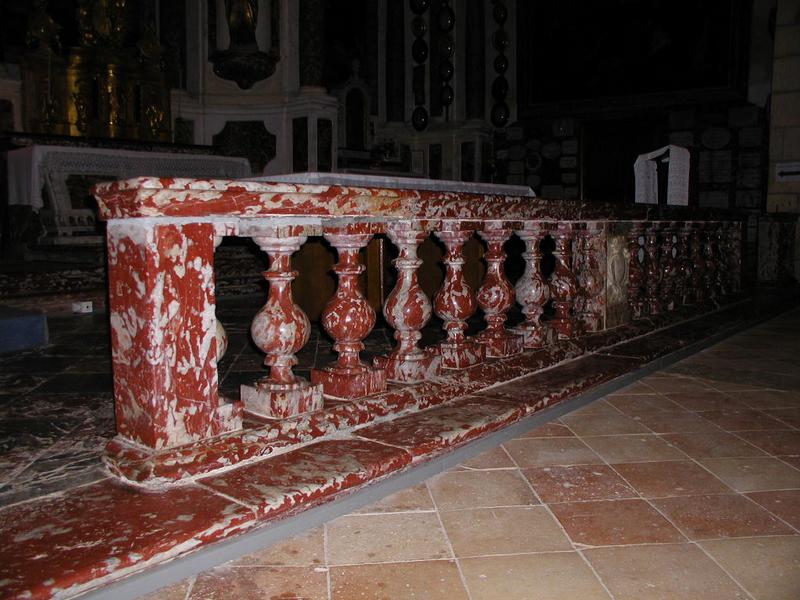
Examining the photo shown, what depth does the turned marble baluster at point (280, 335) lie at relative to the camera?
1646mm

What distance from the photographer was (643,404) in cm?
250

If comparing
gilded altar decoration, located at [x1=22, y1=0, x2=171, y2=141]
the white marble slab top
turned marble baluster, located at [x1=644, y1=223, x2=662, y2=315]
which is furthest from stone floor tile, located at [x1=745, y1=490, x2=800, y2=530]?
gilded altar decoration, located at [x1=22, y1=0, x2=171, y2=141]

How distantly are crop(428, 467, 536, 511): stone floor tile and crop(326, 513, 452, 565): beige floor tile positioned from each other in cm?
11

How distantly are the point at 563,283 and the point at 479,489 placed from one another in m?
1.39

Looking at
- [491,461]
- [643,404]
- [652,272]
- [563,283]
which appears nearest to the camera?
[491,461]

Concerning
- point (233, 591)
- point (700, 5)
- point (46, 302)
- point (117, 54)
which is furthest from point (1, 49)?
point (700, 5)

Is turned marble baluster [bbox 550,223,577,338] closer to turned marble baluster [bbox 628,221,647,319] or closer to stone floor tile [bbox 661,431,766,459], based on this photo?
turned marble baluster [bbox 628,221,647,319]

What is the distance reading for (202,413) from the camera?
1.51 meters

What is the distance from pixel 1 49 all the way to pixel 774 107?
843 cm

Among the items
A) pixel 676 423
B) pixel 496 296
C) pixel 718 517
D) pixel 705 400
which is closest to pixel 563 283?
pixel 496 296

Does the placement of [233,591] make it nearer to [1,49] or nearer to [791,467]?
[791,467]

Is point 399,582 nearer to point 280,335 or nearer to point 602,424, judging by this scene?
point 280,335

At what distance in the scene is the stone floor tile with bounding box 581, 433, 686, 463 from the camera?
1.95 m

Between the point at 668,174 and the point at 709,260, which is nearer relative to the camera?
the point at 709,260
